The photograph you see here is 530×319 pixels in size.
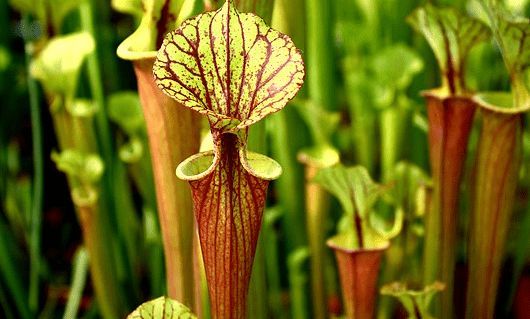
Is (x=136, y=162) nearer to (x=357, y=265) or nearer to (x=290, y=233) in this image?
Answer: (x=290, y=233)

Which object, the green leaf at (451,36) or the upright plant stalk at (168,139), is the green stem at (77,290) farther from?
the green leaf at (451,36)

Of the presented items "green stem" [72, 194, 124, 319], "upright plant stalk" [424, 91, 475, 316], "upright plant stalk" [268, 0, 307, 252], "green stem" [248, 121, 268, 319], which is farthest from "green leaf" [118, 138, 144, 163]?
"upright plant stalk" [424, 91, 475, 316]

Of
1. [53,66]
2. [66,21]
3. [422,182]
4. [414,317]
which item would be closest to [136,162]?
[53,66]

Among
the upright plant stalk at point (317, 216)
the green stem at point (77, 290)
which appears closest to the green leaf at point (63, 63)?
the green stem at point (77, 290)

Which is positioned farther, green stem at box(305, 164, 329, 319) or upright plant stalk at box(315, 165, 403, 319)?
green stem at box(305, 164, 329, 319)

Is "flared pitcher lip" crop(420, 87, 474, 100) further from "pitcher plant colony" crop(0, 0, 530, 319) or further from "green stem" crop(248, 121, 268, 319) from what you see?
"green stem" crop(248, 121, 268, 319)

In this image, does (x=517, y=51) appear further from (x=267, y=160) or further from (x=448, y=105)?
(x=267, y=160)
